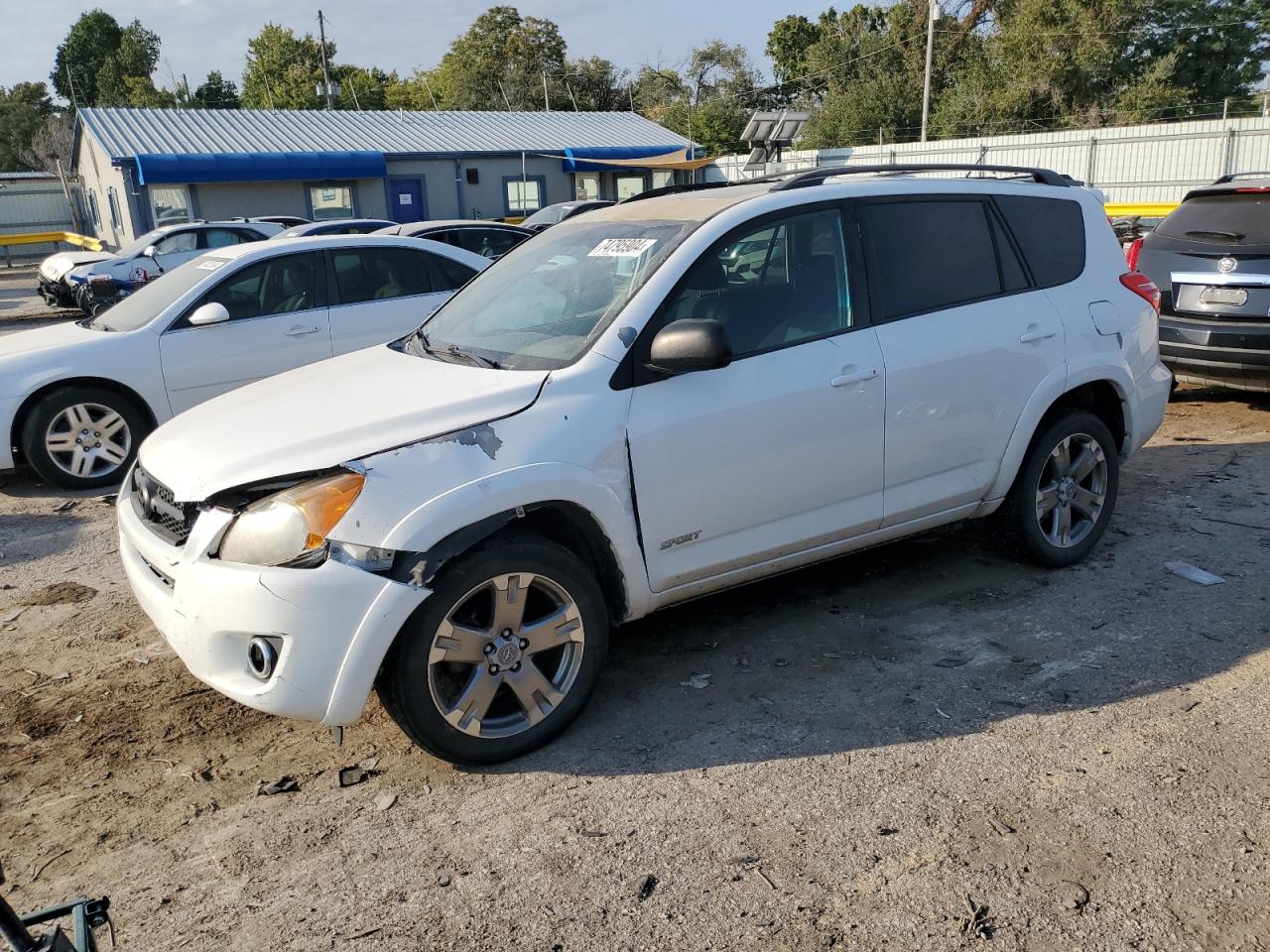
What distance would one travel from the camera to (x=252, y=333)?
7598 millimetres

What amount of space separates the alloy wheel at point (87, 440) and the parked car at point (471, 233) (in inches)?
189

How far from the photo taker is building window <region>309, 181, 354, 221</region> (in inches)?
1240

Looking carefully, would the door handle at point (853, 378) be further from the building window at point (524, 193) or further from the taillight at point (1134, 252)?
the building window at point (524, 193)

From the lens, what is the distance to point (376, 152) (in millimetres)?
31312

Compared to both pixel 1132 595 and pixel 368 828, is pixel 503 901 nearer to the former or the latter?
pixel 368 828

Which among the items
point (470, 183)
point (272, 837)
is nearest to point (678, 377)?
point (272, 837)

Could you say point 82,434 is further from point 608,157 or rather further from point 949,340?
point 608,157

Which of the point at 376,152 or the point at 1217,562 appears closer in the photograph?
the point at 1217,562

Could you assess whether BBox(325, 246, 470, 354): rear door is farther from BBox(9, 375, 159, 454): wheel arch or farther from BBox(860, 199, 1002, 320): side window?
BBox(860, 199, 1002, 320): side window

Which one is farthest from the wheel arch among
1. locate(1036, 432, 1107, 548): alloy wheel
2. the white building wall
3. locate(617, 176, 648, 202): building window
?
locate(617, 176, 648, 202): building window

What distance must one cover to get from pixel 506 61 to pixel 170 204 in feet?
144

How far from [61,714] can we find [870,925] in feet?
10.1

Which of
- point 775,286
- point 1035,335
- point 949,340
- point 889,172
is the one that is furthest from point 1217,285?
point 775,286

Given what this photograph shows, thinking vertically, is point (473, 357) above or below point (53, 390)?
above
